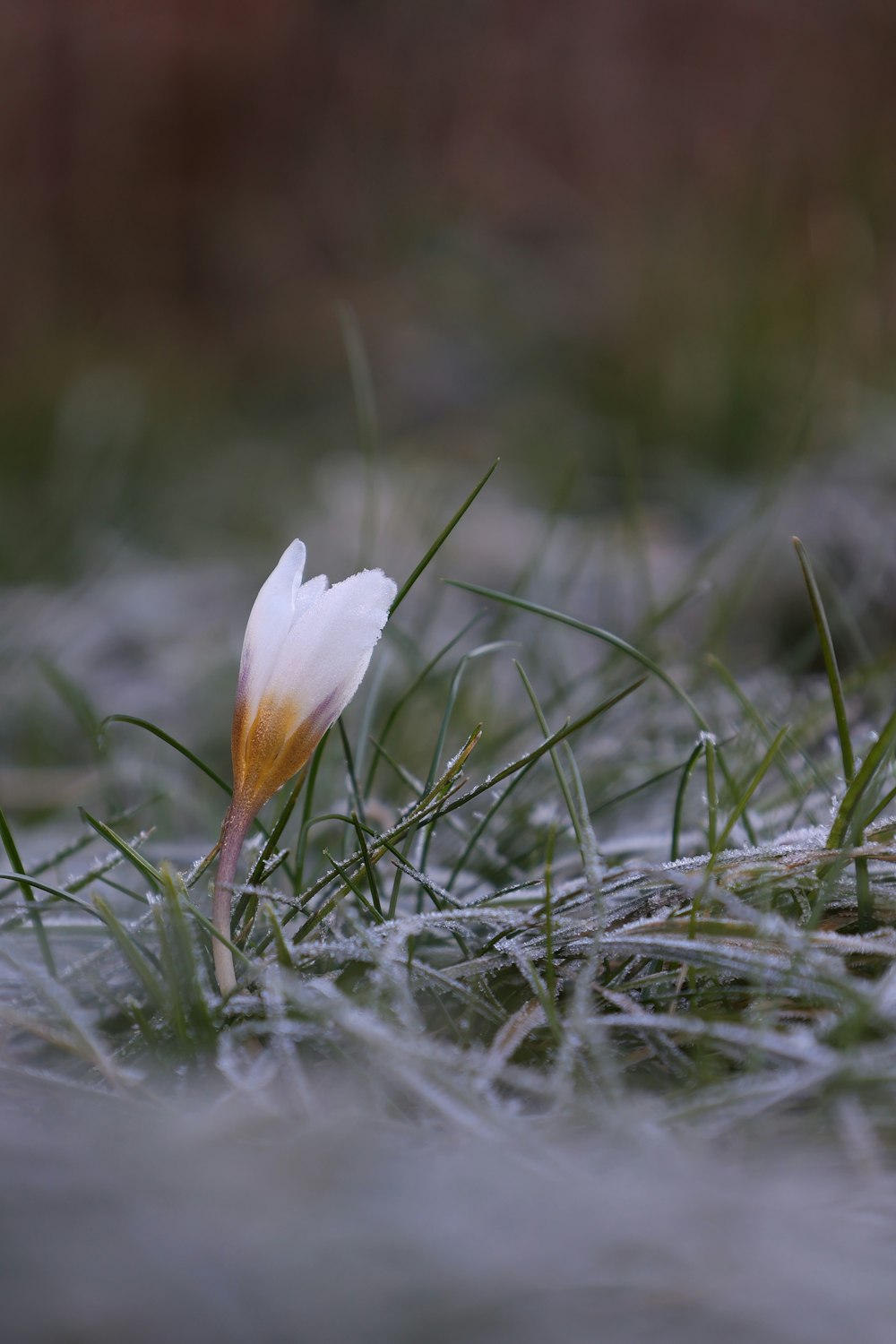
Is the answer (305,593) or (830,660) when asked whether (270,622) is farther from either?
(830,660)

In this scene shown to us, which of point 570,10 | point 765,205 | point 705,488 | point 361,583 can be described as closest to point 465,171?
point 570,10

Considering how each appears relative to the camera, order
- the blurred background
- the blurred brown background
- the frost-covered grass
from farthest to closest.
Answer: the blurred brown background < the blurred background < the frost-covered grass

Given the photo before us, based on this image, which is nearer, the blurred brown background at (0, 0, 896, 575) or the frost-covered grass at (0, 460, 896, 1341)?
the frost-covered grass at (0, 460, 896, 1341)

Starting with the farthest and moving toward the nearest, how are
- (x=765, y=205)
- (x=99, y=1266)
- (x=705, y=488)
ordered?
(x=765, y=205)
(x=705, y=488)
(x=99, y=1266)

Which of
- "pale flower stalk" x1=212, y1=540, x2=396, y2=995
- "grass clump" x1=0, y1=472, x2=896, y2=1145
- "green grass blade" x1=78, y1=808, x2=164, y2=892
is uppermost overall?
"pale flower stalk" x1=212, y1=540, x2=396, y2=995

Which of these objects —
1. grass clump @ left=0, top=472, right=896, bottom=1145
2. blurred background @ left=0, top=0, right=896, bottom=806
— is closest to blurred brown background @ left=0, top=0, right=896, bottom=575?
blurred background @ left=0, top=0, right=896, bottom=806

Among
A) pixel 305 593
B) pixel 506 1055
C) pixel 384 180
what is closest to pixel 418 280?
pixel 384 180

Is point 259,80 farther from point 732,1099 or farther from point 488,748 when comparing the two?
point 732,1099

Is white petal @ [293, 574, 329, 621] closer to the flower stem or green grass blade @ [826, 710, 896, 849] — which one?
the flower stem
